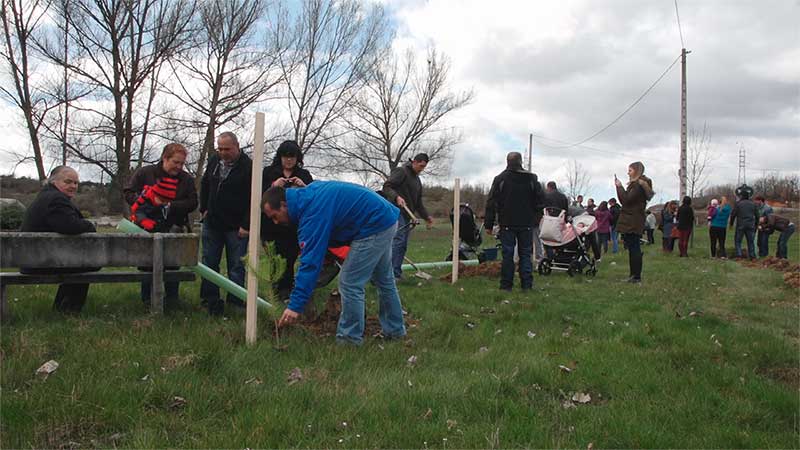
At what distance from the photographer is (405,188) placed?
9391 millimetres

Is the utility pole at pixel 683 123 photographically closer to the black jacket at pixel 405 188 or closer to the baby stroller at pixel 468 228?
the baby stroller at pixel 468 228

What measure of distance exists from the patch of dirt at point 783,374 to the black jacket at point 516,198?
425 centimetres

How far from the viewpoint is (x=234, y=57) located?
24.4 metres

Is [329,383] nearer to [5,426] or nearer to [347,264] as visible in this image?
[347,264]

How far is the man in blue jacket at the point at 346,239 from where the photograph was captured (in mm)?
4621

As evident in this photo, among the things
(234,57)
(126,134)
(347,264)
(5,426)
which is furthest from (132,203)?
(234,57)

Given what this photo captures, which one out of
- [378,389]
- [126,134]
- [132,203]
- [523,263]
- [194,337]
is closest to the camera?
[378,389]

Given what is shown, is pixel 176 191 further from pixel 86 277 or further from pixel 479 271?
pixel 479 271

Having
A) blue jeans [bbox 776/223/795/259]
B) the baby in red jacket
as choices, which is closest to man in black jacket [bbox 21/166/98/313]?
the baby in red jacket

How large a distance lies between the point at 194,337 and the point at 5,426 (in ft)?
6.01

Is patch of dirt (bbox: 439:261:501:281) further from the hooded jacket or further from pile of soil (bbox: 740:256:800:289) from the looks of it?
pile of soil (bbox: 740:256:800:289)

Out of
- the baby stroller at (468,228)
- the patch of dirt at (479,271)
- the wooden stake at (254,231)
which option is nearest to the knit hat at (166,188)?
the wooden stake at (254,231)

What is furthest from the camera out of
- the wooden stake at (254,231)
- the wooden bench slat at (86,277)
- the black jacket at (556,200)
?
the black jacket at (556,200)

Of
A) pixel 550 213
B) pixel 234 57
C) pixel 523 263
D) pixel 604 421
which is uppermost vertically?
pixel 234 57
